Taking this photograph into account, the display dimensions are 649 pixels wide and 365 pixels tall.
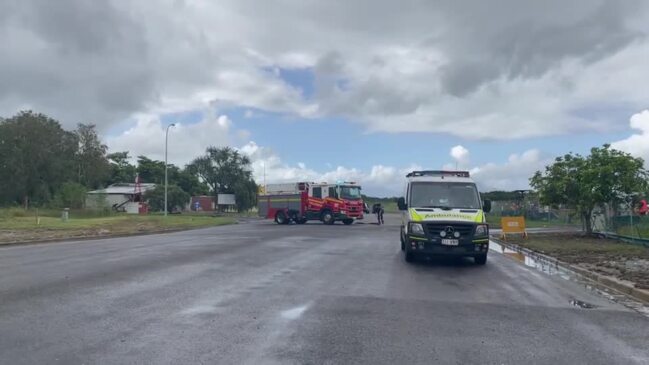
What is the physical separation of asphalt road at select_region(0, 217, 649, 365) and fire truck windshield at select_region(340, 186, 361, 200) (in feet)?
86.2

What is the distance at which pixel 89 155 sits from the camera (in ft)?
273

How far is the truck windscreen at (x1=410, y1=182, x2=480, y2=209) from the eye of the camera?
15.4 m

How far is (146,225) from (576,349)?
3305 centimetres

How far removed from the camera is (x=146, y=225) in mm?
36406

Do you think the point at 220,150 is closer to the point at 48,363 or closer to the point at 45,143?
the point at 45,143

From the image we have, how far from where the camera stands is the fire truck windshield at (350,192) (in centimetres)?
4034

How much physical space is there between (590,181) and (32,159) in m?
68.9

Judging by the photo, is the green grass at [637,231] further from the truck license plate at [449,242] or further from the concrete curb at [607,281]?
the truck license plate at [449,242]

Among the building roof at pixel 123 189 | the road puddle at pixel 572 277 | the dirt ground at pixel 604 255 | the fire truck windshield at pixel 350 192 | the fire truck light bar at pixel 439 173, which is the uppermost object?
the building roof at pixel 123 189

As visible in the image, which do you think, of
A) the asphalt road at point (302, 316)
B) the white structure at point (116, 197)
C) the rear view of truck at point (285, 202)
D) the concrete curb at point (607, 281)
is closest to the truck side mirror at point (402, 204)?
the asphalt road at point (302, 316)

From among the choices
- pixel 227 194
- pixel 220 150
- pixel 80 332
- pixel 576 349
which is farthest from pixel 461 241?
pixel 220 150

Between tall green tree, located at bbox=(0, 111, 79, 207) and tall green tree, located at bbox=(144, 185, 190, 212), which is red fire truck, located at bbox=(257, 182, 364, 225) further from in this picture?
tall green tree, located at bbox=(0, 111, 79, 207)

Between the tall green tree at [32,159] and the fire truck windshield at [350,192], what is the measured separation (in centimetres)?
4956

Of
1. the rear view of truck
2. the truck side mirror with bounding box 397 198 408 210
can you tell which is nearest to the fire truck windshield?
the rear view of truck
